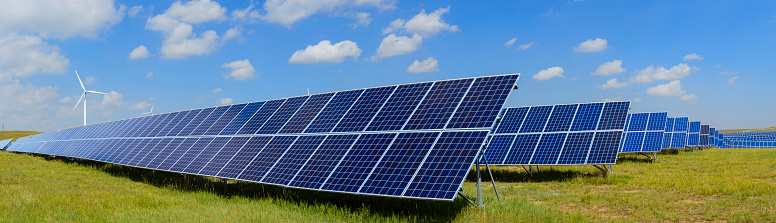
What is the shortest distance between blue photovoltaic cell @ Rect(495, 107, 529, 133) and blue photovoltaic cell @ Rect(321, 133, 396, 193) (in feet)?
40.3

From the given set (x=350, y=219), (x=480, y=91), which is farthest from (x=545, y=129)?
(x=350, y=219)

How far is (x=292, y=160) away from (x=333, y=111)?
2.82 meters

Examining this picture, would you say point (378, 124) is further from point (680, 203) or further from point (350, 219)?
point (680, 203)

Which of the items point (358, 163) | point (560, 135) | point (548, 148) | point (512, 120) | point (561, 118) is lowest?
point (358, 163)

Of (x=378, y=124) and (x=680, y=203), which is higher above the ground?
(x=378, y=124)

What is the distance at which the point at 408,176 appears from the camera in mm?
11438

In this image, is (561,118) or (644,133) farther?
(644,133)

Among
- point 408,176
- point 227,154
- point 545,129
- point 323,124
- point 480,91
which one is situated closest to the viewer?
point 408,176

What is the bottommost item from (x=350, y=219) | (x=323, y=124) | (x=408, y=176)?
(x=350, y=219)

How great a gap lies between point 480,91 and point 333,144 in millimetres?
4367

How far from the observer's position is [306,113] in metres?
17.9

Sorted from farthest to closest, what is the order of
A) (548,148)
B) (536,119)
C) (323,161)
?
(536,119) → (548,148) → (323,161)

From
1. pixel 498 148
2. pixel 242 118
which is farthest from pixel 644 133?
pixel 242 118

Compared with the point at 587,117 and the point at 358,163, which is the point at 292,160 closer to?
the point at 358,163
